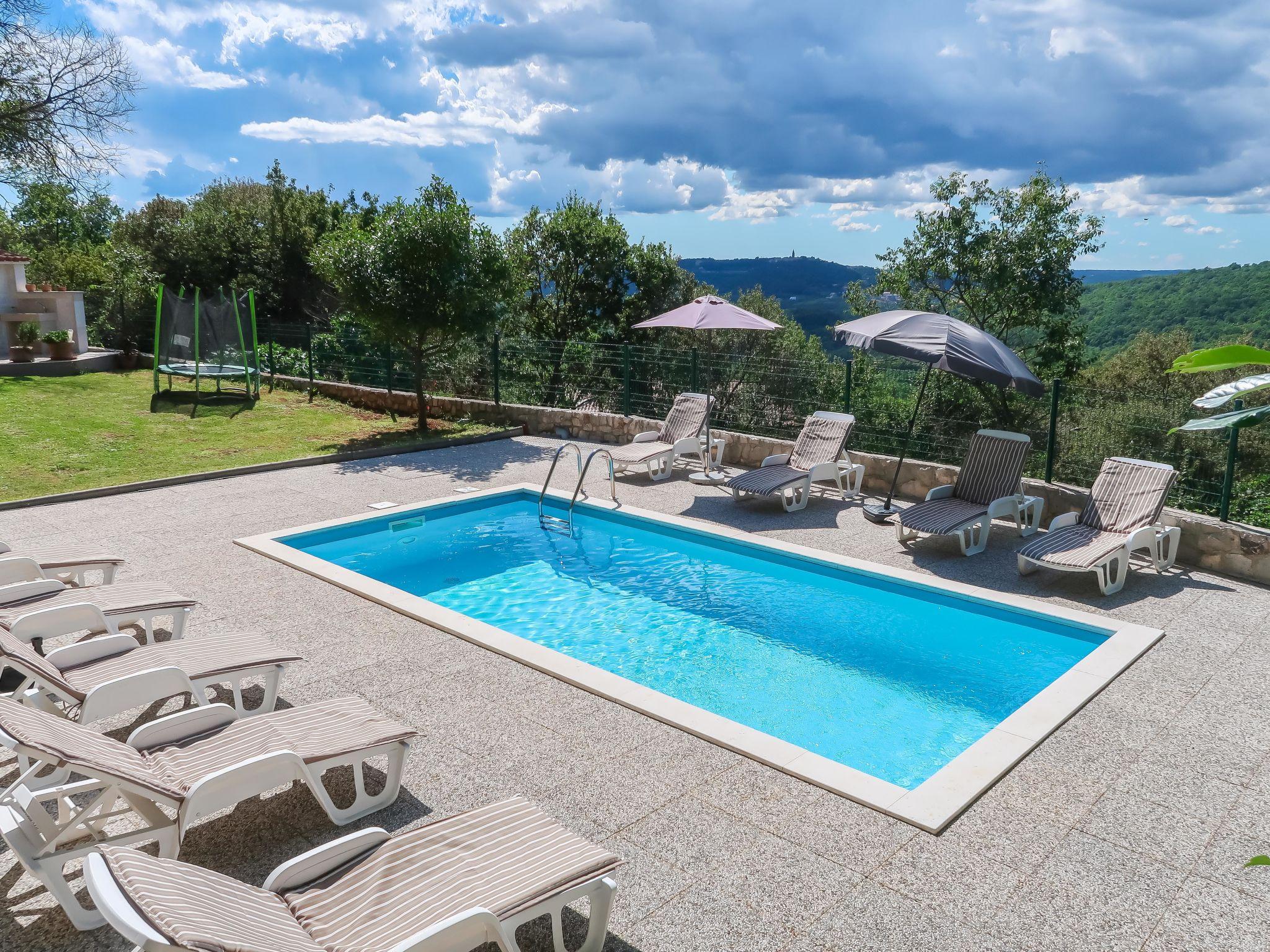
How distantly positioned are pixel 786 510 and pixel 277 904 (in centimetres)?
819

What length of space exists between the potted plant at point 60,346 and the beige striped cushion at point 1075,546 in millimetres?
21636

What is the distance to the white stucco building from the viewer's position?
72.8ft

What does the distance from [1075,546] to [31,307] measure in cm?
2513

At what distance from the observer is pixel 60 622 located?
552 cm

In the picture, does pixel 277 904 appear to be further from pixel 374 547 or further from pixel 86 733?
pixel 374 547

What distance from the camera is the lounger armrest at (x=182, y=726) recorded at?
4.21 meters

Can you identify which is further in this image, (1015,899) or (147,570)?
(147,570)

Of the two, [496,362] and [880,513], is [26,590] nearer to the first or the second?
[880,513]

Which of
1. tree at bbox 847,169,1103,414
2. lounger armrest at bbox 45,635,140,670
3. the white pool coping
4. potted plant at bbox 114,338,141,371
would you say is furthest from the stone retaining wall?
tree at bbox 847,169,1103,414

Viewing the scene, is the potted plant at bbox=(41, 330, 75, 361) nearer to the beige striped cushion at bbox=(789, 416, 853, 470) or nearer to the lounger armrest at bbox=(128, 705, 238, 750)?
the beige striped cushion at bbox=(789, 416, 853, 470)

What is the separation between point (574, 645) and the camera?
7133 mm

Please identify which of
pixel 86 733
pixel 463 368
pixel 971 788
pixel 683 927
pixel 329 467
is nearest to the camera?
pixel 683 927

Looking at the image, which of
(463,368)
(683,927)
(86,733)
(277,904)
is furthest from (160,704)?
(463,368)

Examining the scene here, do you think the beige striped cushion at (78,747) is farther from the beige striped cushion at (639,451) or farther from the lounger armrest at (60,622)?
the beige striped cushion at (639,451)
